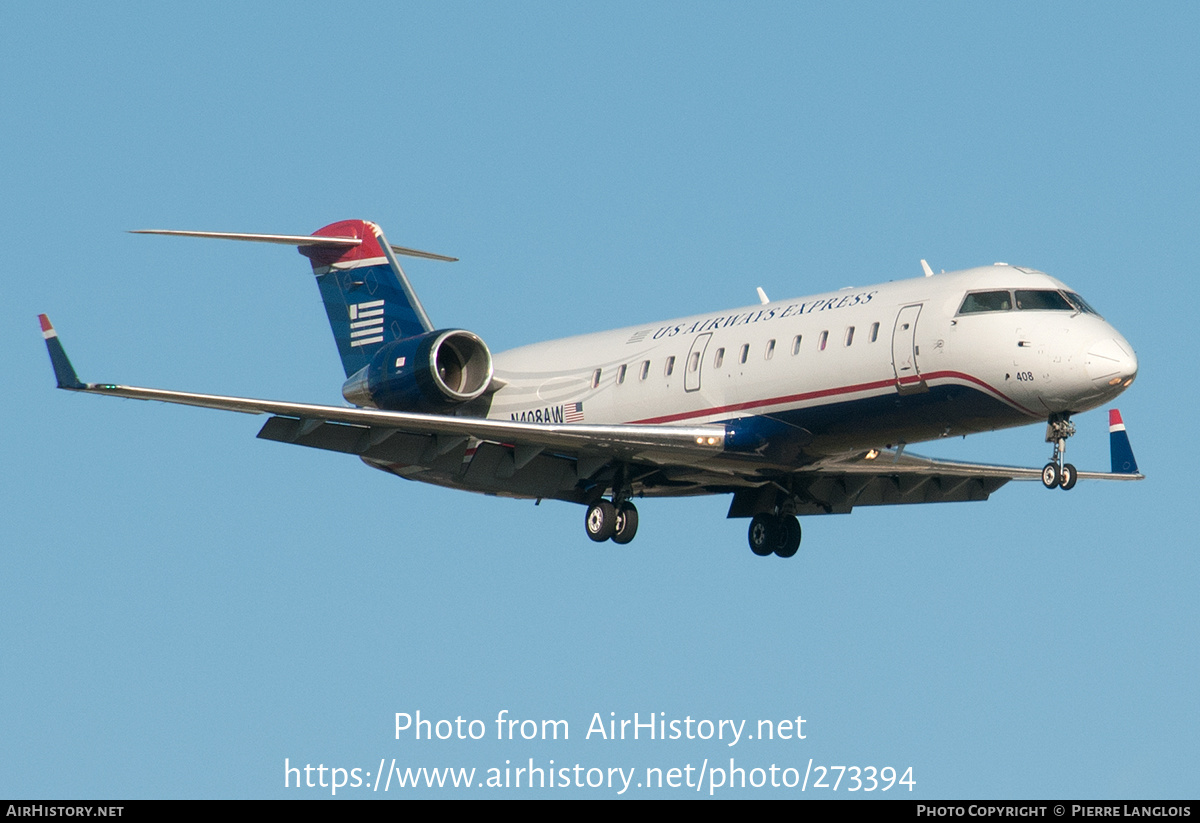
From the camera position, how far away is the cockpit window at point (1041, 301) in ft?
79.1

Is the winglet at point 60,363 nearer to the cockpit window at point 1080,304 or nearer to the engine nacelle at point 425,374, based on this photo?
the engine nacelle at point 425,374

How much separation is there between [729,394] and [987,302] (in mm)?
3933

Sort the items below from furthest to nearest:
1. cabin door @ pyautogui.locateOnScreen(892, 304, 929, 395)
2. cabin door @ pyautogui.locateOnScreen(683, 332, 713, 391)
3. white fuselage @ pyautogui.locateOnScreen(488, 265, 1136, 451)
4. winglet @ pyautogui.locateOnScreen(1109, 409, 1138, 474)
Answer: winglet @ pyautogui.locateOnScreen(1109, 409, 1138, 474) < cabin door @ pyautogui.locateOnScreen(683, 332, 713, 391) < cabin door @ pyautogui.locateOnScreen(892, 304, 929, 395) < white fuselage @ pyautogui.locateOnScreen(488, 265, 1136, 451)

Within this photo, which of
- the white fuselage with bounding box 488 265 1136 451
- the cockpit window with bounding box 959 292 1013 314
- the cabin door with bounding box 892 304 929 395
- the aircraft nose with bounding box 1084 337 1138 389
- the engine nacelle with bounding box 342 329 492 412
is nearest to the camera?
the aircraft nose with bounding box 1084 337 1138 389

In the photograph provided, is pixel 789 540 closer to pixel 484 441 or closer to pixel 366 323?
pixel 484 441

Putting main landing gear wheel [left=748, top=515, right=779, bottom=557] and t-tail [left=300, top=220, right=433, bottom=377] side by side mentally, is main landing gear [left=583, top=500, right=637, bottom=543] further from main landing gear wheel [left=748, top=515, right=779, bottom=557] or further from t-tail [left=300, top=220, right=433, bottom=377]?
t-tail [left=300, top=220, right=433, bottom=377]

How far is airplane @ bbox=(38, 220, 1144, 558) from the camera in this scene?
944 inches

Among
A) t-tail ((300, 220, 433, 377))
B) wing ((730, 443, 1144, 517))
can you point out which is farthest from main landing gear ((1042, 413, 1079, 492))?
t-tail ((300, 220, 433, 377))

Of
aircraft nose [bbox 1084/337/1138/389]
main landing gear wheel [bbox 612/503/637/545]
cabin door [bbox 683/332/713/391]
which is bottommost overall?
main landing gear wheel [bbox 612/503/637/545]

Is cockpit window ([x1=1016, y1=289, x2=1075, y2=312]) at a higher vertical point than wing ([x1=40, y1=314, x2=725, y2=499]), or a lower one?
higher

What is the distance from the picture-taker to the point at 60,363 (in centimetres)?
2359

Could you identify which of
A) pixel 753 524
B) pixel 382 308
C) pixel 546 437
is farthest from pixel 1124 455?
pixel 382 308

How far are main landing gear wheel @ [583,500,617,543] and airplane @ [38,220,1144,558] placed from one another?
0.08 feet

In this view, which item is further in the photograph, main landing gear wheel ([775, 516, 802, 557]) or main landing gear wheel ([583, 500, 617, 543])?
main landing gear wheel ([775, 516, 802, 557])
